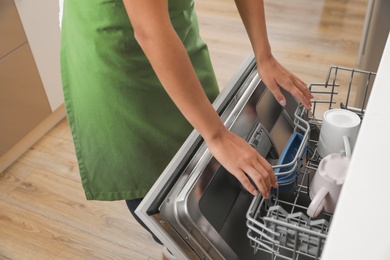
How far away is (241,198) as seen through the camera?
80 cm

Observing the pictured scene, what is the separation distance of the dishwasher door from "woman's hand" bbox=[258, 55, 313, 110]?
0.02 m

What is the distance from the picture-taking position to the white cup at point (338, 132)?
0.76 m

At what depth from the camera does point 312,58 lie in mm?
2266

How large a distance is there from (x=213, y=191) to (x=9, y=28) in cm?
118

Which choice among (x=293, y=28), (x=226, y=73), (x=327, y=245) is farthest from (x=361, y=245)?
(x=293, y=28)

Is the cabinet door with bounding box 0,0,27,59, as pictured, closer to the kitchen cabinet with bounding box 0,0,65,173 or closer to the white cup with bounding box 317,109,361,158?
the kitchen cabinet with bounding box 0,0,65,173

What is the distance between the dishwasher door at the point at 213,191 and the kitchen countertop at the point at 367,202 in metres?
0.30

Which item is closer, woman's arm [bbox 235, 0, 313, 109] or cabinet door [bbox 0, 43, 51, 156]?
woman's arm [bbox 235, 0, 313, 109]

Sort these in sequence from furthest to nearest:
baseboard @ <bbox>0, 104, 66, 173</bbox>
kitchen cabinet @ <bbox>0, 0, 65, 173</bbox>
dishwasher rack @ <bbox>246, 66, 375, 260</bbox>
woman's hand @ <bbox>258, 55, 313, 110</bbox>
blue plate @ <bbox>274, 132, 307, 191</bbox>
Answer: baseboard @ <bbox>0, 104, 66, 173</bbox>
kitchen cabinet @ <bbox>0, 0, 65, 173</bbox>
woman's hand @ <bbox>258, 55, 313, 110</bbox>
blue plate @ <bbox>274, 132, 307, 191</bbox>
dishwasher rack @ <bbox>246, 66, 375, 260</bbox>

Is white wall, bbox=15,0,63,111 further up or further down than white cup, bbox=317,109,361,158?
further up

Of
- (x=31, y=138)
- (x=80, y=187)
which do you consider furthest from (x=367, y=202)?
(x=31, y=138)

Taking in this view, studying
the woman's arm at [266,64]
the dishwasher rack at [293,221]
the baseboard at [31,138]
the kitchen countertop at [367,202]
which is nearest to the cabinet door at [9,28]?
the baseboard at [31,138]

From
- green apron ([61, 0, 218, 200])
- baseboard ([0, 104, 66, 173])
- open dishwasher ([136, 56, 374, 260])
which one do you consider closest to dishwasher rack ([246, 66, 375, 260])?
open dishwasher ([136, 56, 374, 260])

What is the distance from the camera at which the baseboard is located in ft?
5.78
